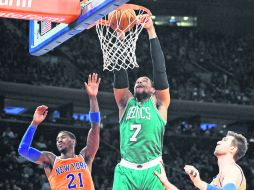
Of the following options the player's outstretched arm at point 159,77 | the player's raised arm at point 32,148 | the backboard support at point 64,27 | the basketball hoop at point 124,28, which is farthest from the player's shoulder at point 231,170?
the player's raised arm at point 32,148

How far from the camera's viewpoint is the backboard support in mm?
5902

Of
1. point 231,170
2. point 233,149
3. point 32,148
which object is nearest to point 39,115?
point 32,148

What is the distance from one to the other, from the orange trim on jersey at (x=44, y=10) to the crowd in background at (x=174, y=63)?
1382cm

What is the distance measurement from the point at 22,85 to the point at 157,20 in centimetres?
1112

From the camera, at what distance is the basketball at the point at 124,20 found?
6.50 meters

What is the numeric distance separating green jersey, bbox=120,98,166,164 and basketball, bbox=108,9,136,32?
978 millimetres

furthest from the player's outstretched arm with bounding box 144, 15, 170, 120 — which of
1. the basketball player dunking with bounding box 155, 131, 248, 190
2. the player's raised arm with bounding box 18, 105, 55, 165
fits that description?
the player's raised arm with bounding box 18, 105, 55, 165

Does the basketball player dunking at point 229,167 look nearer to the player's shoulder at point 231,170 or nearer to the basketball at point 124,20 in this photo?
the player's shoulder at point 231,170

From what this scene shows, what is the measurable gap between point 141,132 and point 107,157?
12940 millimetres

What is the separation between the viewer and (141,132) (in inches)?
229

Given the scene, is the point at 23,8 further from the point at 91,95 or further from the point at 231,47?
the point at 231,47

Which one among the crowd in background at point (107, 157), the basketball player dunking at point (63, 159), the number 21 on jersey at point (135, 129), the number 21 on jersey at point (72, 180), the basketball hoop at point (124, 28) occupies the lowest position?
the crowd in background at point (107, 157)

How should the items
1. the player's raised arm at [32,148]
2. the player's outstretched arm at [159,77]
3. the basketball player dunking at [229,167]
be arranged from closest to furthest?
the basketball player dunking at [229,167] < the player's outstretched arm at [159,77] < the player's raised arm at [32,148]

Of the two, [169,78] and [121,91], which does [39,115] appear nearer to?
[121,91]
